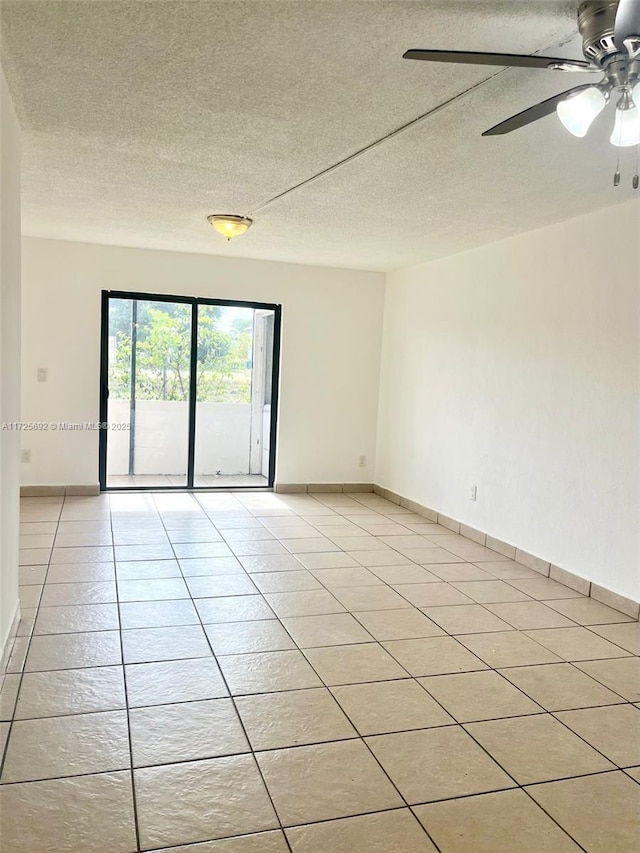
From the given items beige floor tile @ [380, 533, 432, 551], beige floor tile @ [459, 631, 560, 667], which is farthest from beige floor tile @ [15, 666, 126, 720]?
beige floor tile @ [380, 533, 432, 551]

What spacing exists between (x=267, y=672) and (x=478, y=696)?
845mm

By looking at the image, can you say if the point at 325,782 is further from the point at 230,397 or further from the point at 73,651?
the point at 230,397

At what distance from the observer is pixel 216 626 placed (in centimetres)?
311

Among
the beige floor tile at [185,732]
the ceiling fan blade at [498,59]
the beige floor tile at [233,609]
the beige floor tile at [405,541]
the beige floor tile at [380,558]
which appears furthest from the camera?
the beige floor tile at [405,541]

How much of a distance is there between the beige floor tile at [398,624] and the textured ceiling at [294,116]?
224 centimetres

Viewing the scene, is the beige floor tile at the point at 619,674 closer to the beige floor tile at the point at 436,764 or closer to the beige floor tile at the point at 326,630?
the beige floor tile at the point at 436,764

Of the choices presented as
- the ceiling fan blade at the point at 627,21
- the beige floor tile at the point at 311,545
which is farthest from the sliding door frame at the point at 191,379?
the ceiling fan blade at the point at 627,21

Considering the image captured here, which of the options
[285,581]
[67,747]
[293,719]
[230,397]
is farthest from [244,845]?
[230,397]

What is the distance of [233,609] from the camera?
333cm

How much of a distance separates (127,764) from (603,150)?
3013 millimetres

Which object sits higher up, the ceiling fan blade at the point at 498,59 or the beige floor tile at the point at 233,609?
the ceiling fan blade at the point at 498,59

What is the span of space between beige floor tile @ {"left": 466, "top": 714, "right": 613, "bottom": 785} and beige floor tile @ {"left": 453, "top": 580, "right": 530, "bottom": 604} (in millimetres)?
1230

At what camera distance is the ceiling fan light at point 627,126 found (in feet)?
6.19

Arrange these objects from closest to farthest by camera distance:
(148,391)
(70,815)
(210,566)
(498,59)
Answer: (498,59)
(70,815)
(210,566)
(148,391)
